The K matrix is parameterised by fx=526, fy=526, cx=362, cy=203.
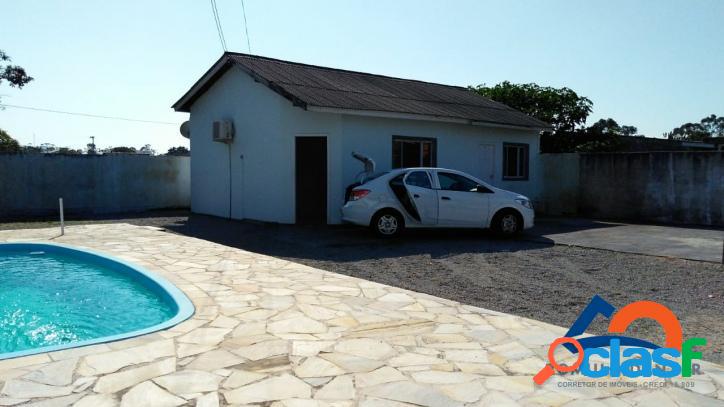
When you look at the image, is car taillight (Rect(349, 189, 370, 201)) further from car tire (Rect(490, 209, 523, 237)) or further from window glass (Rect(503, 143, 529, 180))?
window glass (Rect(503, 143, 529, 180))

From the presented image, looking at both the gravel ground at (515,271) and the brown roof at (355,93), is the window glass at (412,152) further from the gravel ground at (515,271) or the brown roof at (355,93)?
the gravel ground at (515,271)

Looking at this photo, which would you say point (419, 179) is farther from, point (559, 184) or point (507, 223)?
point (559, 184)

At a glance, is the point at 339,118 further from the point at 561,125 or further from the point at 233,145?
the point at 561,125

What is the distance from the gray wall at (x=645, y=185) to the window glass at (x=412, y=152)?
583cm

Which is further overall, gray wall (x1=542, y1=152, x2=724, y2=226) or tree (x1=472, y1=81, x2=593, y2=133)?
tree (x1=472, y1=81, x2=593, y2=133)

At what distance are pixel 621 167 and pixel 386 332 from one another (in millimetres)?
14116

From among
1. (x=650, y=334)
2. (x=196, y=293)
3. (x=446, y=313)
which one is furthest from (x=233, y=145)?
(x=650, y=334)

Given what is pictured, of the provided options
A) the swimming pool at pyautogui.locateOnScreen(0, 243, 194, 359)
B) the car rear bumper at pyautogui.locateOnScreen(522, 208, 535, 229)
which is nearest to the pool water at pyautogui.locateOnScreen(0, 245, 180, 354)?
the swimming pool at pyautogui.locateOnScreen(0, 243, 194, 359)

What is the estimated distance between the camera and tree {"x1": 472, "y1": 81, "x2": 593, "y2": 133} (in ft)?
85.9

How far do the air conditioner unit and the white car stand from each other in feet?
17.3

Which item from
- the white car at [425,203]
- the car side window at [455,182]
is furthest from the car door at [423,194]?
the car side window at [455,182]

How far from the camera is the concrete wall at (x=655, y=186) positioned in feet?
47.0

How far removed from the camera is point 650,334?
15.9ft

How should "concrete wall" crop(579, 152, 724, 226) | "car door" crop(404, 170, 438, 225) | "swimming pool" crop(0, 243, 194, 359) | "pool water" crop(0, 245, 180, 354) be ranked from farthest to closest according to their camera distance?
"concrete wall" crop(579, 152, 724, 226) < "car door" crop(404, 170, 438, 225) < "pool water" crop(0, 245, 180, 354) < "swimming pool" crop(0, 243, 194, 359)
